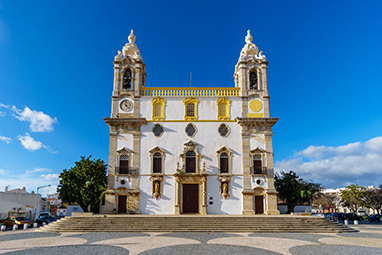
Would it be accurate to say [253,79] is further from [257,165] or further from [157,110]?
[157,110]

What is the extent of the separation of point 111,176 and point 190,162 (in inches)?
259

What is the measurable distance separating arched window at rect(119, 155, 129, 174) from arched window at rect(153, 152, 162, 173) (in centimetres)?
224

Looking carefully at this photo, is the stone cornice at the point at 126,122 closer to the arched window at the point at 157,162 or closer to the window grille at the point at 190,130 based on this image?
the arched window at the point at 157,162

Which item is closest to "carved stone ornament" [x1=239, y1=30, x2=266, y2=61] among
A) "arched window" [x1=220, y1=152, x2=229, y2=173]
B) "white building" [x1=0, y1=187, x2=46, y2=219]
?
"arched window" [x1=220, y1=152, x2=229, y2=173]

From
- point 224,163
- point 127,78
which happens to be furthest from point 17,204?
point 224,163

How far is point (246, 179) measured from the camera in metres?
25.1

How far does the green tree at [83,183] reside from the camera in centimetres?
2533

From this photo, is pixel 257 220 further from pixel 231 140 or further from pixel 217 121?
pixel 217 121

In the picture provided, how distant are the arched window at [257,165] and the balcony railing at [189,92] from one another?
5.83m

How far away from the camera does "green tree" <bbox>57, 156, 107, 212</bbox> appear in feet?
83.1

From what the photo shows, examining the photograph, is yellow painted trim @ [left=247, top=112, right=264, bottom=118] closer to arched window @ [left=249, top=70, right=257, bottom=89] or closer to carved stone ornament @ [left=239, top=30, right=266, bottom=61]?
arched window @ [left=249, top=70, right=257, bottom=89]

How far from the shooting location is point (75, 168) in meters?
26.1

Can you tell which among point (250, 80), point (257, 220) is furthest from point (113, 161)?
point (250, 80)

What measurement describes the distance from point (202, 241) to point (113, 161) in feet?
42.0
